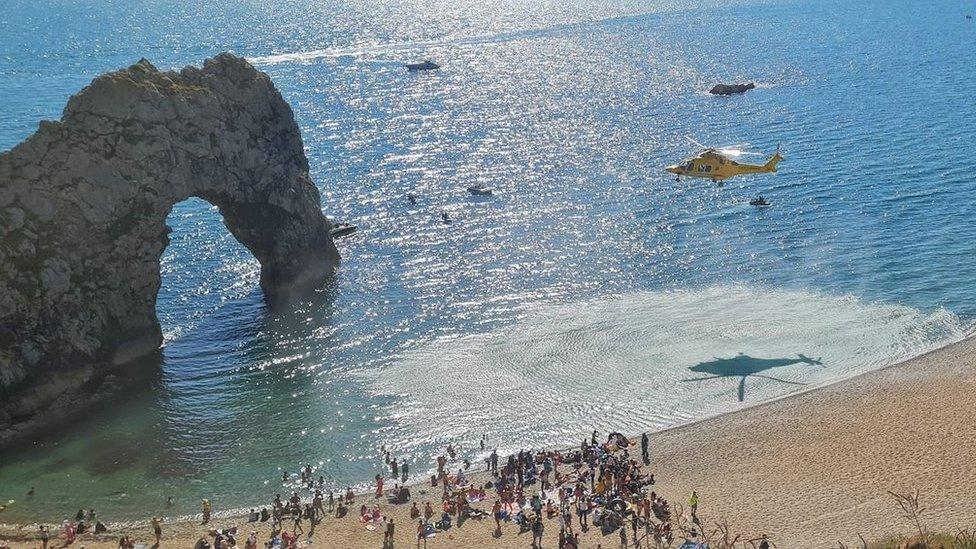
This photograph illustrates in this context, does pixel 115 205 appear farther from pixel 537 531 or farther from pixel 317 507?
pixel 537 531

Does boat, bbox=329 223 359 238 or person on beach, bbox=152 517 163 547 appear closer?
person on beach, bbox=152 517 163 547

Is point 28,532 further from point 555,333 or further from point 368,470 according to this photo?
point 555,333

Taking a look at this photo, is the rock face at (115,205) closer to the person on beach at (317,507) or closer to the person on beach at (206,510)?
the person on beach at (206,510)

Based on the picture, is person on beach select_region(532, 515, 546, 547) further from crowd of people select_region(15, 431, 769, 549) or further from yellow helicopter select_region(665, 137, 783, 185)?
yellow helicopter select_region(665, 137, 783, 185)

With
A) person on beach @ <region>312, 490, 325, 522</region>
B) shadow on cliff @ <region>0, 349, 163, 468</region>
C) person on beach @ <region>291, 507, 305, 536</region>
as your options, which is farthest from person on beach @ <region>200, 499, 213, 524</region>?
shadow on cliff @ <region>0, 349, 163, 468</region>

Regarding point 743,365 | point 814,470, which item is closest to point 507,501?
point 814,470

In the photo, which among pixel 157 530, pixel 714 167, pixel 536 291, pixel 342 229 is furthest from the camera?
pixel 342 229
